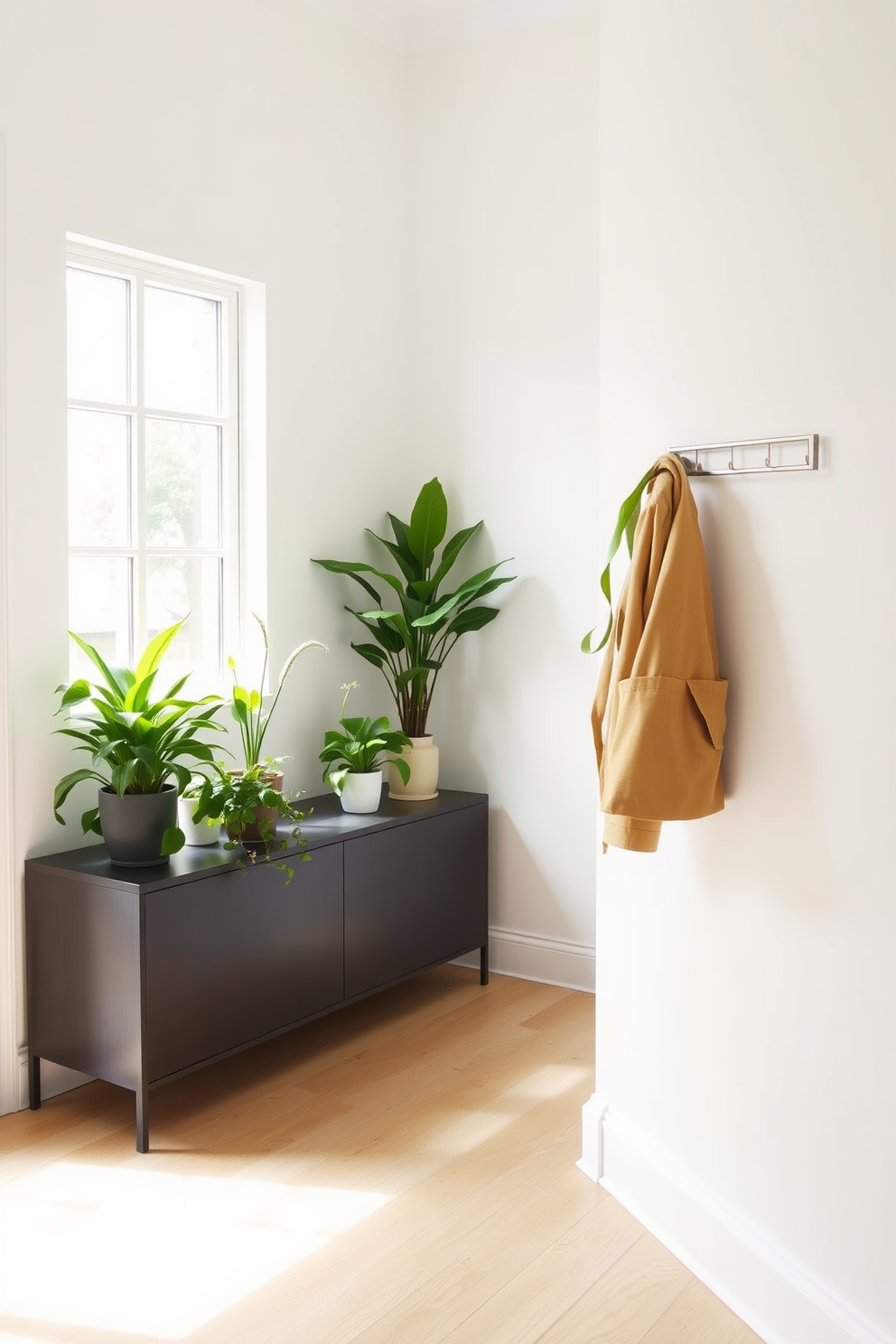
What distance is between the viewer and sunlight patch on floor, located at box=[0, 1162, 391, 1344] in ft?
6.52

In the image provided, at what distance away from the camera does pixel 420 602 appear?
11.5 feet

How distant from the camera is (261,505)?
10.9 feet

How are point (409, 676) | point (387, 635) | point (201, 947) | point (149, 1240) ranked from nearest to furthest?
1. point (149, 1240)
2. point (201, 947)
3. point (409, 676)
4. point (387, 635)

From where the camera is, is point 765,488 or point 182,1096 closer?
point 765,488

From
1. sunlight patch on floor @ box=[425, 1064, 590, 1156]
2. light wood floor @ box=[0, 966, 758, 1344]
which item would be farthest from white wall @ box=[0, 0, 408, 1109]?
sunlight patch on floor @ box=[425, 1064, 590, 1156]

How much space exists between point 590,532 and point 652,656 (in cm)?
154

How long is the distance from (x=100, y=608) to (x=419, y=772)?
3.47ft

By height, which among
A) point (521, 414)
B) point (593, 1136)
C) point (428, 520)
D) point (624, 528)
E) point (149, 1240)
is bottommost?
point (149, 1240)

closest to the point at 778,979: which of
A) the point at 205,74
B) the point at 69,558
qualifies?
the point at 69,558

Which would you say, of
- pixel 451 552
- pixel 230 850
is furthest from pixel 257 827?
pixel 451 552

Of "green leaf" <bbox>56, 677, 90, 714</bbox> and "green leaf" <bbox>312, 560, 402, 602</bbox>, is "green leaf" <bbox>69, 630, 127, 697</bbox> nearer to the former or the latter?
"green leaf" <bbox>56, 677, 90, 714</bbox>

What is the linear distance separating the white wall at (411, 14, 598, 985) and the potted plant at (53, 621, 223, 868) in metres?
1.17

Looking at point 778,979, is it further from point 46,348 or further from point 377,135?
point 377,135

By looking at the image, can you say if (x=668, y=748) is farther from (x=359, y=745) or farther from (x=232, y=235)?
(x=232, y=235)
